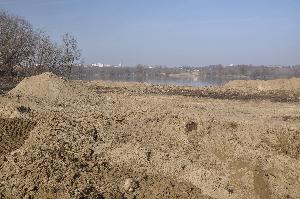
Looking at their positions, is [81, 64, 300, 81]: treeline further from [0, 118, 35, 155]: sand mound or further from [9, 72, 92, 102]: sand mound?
[0, 118, 35, 155]: sand mound

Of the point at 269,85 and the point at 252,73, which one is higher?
the point at 269,85

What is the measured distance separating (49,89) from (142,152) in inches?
243

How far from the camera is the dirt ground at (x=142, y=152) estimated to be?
342 inches

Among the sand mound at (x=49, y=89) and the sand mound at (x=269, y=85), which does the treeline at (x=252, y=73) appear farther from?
the sand mound at (x=49, y=89)

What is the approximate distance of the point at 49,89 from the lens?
1512cm

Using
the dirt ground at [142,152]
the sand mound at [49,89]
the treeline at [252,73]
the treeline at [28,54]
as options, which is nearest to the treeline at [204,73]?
the treeline at [252,73]

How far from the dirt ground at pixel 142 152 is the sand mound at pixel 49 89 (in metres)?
1.18

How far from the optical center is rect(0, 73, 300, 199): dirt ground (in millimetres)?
8688

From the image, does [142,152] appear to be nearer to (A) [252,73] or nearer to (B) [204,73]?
(A) [252,73]

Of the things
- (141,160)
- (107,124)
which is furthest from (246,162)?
(107,124)

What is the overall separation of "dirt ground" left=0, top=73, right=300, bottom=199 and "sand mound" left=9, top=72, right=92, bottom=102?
118 centimetres

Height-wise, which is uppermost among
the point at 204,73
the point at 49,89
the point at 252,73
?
the point at 49,89

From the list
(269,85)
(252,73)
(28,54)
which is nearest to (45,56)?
(28,54)

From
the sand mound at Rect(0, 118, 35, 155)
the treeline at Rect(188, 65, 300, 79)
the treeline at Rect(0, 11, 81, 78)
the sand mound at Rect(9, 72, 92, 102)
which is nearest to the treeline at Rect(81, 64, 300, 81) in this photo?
the treeline at Rect(188, 65, 300, 79)
